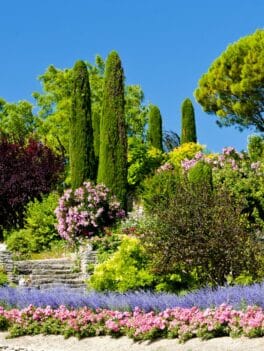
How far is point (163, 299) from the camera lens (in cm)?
1003

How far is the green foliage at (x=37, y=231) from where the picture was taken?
23.1m

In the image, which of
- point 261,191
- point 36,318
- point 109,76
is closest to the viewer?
point 36,318

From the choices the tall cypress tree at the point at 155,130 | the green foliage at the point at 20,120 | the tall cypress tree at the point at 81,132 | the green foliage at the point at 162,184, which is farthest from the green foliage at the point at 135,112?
the green foliage at the point at 162,184

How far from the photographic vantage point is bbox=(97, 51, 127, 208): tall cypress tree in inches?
1024

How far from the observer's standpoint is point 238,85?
35.8 metres

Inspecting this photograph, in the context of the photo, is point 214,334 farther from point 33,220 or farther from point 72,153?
point 72,153

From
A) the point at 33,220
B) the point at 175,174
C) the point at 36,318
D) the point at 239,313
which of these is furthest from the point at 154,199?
the point at 239,313

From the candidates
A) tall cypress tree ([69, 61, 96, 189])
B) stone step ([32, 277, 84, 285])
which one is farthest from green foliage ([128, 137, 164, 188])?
stone step ([32, 277, 84, 285])

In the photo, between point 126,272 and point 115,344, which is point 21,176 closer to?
point 126,272

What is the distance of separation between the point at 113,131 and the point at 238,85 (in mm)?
11480

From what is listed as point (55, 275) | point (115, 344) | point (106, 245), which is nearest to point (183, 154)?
point (106, 245)

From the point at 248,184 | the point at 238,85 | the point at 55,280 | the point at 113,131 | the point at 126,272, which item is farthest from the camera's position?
the point at 238,85

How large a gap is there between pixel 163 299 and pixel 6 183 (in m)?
17.6

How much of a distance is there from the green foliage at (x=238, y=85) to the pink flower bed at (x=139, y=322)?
26.0 metres
